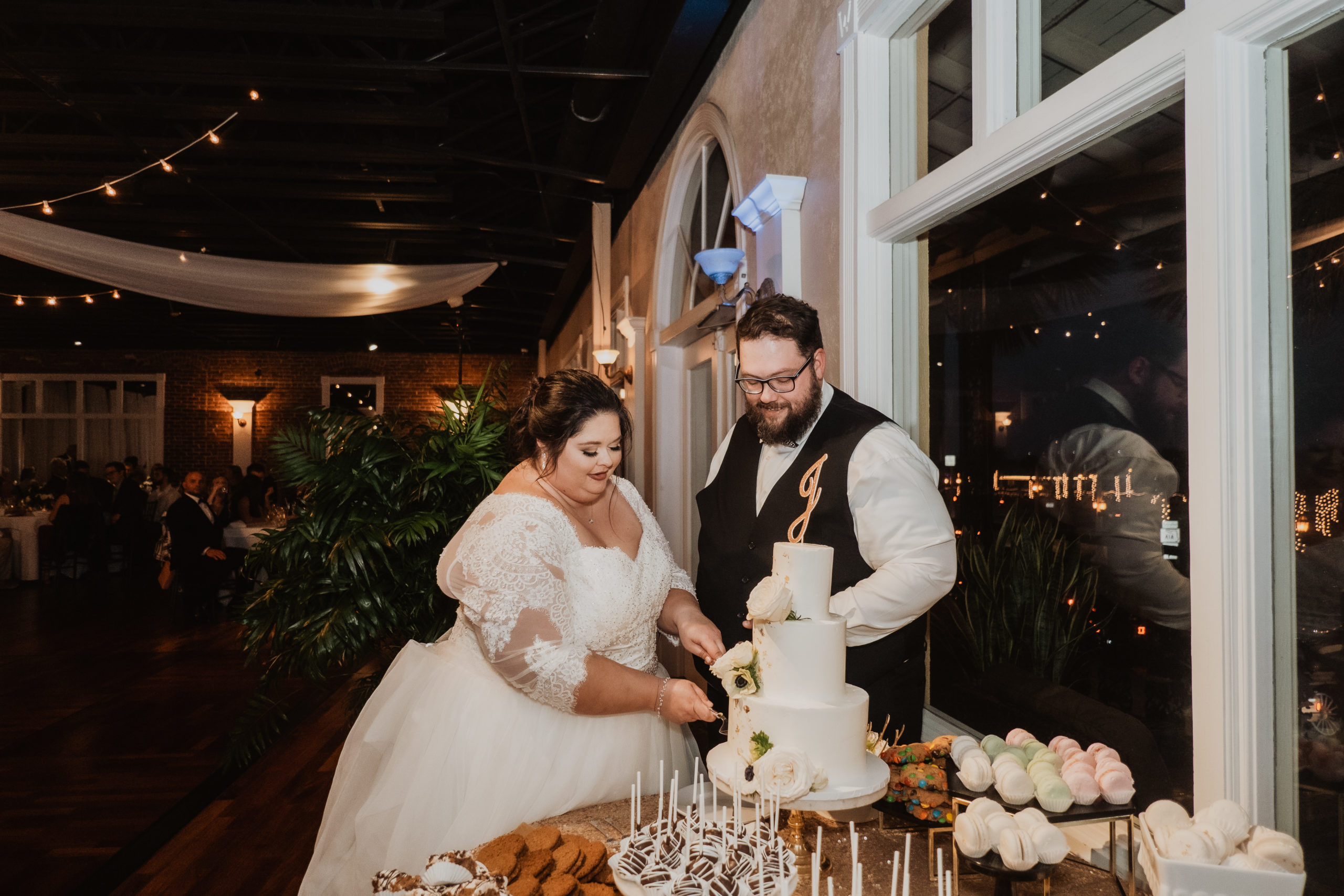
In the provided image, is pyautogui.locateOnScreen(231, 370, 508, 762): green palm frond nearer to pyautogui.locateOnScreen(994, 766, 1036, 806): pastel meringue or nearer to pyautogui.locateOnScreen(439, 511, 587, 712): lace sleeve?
Result: pyautogui.locateOnScreen(439, 511, 587, 712): lace sleeve

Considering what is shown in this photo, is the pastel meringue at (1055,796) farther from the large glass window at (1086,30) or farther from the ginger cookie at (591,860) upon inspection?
the large glass window at (1086,30)

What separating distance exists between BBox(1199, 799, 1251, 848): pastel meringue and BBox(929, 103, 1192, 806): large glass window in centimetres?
69

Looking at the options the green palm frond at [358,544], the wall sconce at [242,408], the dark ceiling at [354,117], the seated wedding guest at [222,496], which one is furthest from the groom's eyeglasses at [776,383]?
the wall sconce at [242,408]

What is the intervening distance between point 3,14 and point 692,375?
4.26 m

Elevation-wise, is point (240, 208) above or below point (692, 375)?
above

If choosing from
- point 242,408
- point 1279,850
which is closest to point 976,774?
point 1279,850

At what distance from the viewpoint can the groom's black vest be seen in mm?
2102

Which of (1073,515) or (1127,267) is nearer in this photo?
(1127,267)

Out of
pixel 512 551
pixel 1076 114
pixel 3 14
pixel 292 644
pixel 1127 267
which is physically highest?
pixel 3 14

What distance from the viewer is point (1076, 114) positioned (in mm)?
1751

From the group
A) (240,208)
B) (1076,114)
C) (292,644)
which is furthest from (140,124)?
(1076,114)

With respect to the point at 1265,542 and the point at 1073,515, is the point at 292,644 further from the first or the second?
the point at 1265,542

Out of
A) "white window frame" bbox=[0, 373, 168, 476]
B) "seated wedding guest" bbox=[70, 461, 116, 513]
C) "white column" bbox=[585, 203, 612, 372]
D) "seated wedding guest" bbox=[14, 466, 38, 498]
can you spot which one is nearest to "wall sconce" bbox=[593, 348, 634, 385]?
"white column" bbox=[585, 203, 612, 372]

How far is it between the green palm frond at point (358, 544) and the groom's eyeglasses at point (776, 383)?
6.31ft
